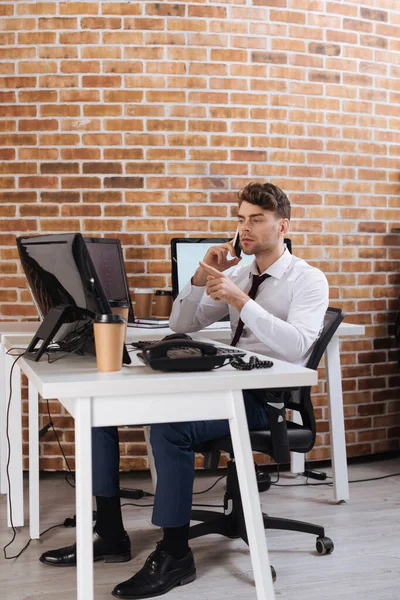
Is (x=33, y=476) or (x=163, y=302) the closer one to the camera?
(x=33, y=476)

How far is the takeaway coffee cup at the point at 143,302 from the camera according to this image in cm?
331

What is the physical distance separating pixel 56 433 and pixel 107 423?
1.98 meters

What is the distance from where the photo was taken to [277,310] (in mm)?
2611

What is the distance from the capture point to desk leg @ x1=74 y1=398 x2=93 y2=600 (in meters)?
1.64

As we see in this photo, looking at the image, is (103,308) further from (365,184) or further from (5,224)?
(365,184)

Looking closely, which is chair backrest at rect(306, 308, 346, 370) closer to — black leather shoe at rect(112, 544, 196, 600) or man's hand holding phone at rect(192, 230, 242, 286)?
man's hand holding phone at rect(192, 230, 242, 286)

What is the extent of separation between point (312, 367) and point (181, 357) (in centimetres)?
81

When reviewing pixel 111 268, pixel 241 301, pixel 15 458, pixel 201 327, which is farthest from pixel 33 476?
pixel 241 301

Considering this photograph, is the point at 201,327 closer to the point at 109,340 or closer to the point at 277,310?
the point at 277,310

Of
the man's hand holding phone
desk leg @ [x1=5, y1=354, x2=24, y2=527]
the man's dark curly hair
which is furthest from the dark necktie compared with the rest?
desk leg @ [x1=5, y1=354, x2=24, y2=527]

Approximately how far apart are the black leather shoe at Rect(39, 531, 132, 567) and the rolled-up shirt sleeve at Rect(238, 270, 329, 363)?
86 centimetres

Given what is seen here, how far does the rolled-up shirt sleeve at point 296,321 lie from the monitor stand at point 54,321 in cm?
57

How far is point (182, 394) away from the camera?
A: 1747 millimetres

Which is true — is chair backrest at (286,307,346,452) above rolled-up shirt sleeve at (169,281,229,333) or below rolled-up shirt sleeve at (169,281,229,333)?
below
